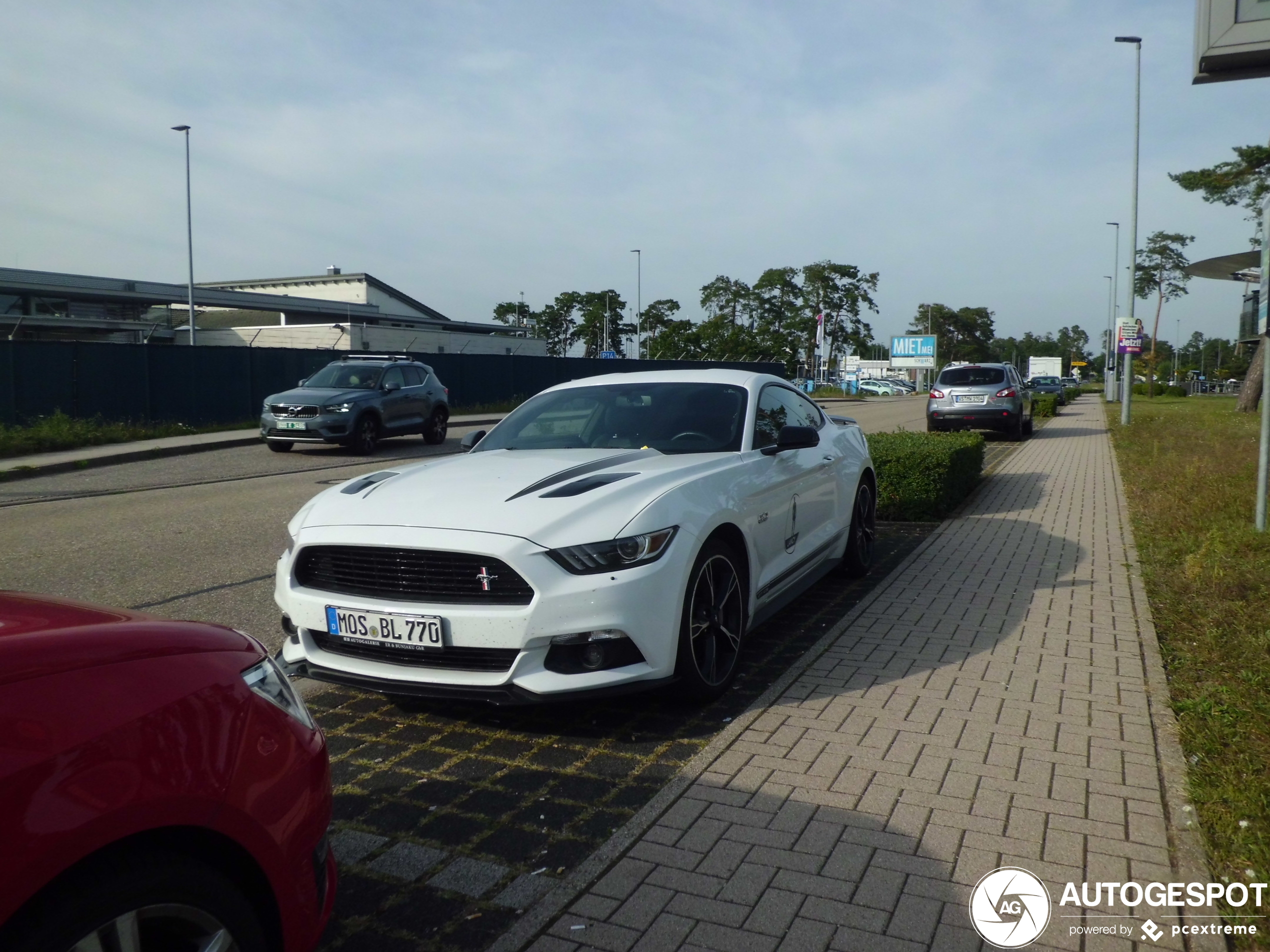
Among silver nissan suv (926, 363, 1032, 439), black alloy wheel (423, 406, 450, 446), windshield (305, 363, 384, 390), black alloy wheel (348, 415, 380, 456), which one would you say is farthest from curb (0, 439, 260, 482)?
silver nissan suv (926, 363, 1032, 439)

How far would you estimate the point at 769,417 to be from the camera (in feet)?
20.0

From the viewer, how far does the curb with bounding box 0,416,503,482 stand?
14.9 meters

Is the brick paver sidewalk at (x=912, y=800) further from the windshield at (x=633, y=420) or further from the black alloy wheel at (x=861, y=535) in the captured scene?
the windshield at (x=633, y=420)

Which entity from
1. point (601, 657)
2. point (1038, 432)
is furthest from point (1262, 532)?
point (1038, 432)

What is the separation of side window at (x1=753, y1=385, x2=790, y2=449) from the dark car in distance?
12.4 feet

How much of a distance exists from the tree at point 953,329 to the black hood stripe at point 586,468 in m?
125

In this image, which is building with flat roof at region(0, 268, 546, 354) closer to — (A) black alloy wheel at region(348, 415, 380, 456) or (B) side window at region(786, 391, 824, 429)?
(A) black alloy wheel at region(348, 415, 380, 456)

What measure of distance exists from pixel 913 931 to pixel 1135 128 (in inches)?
1149

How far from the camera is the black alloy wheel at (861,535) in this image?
23.7 ft

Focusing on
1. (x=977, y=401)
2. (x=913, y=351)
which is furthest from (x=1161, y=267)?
(x=977, y=401)

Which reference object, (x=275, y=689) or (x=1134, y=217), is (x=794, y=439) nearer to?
(x=275, y=689)

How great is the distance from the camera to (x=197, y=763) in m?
1.92

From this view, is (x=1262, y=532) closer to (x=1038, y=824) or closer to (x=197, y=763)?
(x=1038, y=824)

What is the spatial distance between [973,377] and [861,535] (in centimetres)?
1525
